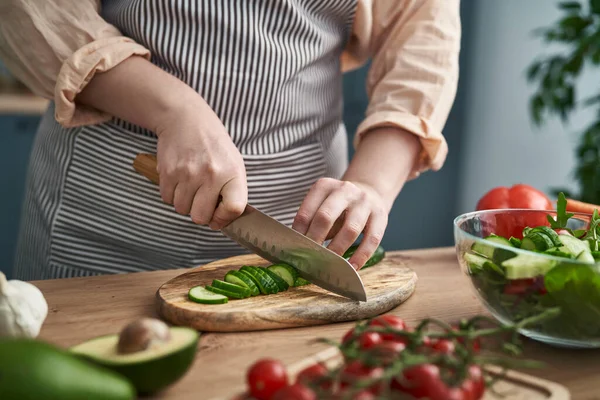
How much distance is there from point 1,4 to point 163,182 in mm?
468

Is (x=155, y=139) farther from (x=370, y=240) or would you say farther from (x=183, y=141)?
(x=370, y=240)

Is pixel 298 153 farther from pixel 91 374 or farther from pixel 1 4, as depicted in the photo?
pixel 91 374

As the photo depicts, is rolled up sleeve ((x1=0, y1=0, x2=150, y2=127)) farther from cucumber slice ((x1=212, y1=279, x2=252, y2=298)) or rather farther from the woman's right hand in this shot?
cucumber slice ((x1=212, y1=279, x2=252, y2=298))

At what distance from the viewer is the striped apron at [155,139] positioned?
1.26 meters

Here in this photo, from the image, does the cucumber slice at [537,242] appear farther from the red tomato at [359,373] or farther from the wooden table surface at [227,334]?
the red tomato at [359,373]

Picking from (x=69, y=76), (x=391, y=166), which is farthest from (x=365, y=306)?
(x=69, y=76)

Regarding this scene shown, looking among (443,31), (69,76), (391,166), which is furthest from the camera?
(443,31)

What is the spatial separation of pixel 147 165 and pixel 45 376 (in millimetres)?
654

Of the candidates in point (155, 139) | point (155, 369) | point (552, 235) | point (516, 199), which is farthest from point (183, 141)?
point (516, 199)

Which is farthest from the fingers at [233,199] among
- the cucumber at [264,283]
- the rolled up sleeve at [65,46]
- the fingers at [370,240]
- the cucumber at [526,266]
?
the cucumber at [526,266]

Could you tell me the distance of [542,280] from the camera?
31.4 inches

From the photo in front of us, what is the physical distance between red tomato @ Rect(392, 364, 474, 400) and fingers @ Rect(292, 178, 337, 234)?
0.49 meters

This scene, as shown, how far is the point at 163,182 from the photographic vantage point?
108 centimetres

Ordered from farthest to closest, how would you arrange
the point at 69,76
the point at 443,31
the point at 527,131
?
the point at 527,131, the point at 443,31, the point at 69,76
